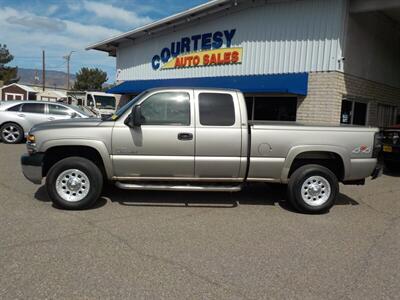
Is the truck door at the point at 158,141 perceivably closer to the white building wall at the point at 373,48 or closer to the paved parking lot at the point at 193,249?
the paved parking lot at the point at 193,249

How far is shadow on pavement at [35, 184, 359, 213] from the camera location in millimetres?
6383

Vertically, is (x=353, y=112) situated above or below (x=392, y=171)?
above

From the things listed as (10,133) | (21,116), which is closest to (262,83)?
(21,116)

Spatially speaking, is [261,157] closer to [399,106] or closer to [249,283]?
[249,283]

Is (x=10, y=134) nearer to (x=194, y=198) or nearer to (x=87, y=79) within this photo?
(x=194, y=198)

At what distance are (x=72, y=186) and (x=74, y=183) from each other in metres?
0.05

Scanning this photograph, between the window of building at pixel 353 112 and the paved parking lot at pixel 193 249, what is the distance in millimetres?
6505

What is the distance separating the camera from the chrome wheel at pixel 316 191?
20.3 ft

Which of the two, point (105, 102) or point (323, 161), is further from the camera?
point (105, 102)

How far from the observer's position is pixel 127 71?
20219 mm

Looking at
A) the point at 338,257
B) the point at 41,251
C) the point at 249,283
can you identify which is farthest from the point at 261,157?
the point at 41,251

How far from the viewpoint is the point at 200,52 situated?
16.0m

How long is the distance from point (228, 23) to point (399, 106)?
25.6 ft

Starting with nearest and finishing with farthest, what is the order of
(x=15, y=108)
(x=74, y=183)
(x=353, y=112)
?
(x=74, y=183)
(x=353, y=112)
(x=15, y=108)
